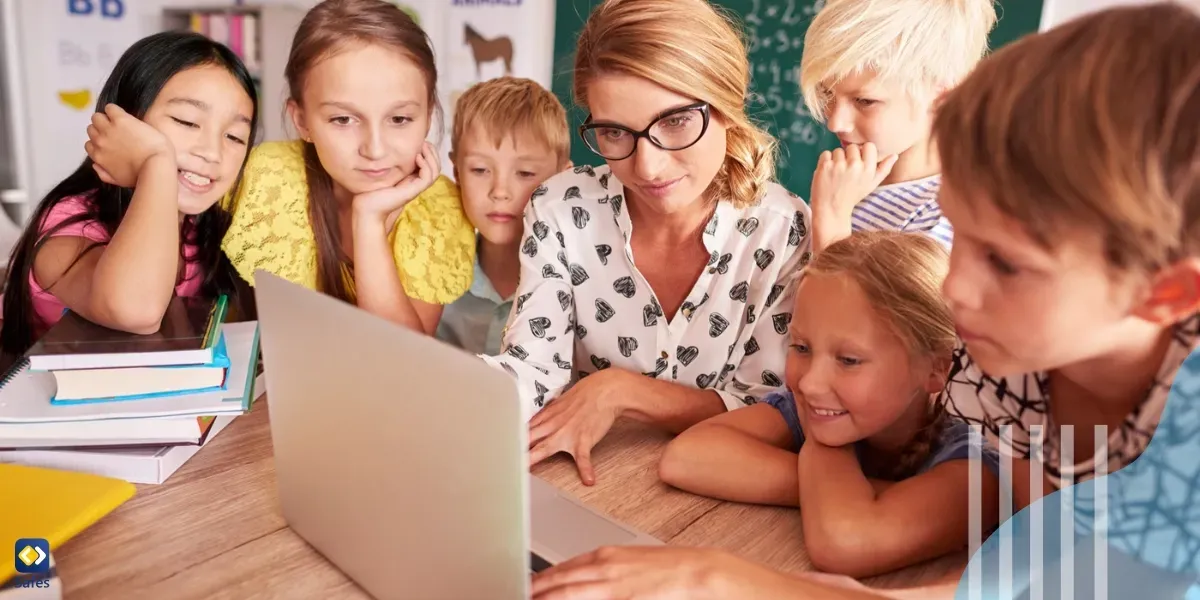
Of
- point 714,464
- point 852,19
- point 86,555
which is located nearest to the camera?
point 86,555

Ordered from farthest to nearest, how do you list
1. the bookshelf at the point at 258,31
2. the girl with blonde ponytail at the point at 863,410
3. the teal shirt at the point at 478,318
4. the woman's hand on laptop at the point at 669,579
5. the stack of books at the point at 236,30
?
the stack of books at the point at 236,30 → the bookshelf at the point at 258,31 → the teal shirt at the point at 478,318 → the girl with blonde ponytail at the point at 863,410 → the woman's hand on laptop at the point at 669,579

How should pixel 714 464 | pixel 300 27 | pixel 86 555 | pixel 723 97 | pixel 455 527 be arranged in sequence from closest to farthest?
pixel 455 527 → pixel 86 555 → pixel 714 464 → pixel 723 97 → pixel 300 27

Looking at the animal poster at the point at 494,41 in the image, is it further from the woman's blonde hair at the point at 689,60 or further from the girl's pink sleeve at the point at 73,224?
the woman's blonde hair at the point at 689,60

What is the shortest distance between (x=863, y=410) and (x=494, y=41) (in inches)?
121

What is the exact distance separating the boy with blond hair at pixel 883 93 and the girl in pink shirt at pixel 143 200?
0.91m

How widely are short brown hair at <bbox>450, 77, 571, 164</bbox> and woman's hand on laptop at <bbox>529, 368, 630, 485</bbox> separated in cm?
50

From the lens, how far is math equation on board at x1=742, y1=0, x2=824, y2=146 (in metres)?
2.70

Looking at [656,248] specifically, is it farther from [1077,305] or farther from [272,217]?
[1077,305]

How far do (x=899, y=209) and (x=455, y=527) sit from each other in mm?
962

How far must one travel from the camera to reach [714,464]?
91cm

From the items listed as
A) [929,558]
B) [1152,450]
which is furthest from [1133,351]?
[929,558]

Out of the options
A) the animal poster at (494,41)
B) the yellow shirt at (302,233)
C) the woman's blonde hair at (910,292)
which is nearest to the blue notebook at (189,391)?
the yellow shirt at (302,233)

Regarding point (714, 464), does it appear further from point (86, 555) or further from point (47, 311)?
point (47, 311)

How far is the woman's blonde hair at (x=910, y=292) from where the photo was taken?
0.88 m
